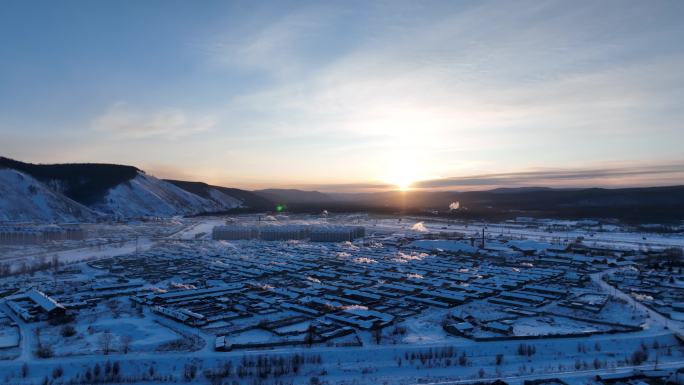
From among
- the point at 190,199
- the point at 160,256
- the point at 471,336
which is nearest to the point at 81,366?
the point at 471,336

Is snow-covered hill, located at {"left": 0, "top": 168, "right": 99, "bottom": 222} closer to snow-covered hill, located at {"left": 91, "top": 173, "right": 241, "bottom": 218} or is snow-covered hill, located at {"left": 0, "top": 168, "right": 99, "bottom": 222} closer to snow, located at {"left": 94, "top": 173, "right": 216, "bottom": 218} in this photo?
snow-covered hill, located at {"left": 91, "top": 173, "right": 241, "bottom": 218}

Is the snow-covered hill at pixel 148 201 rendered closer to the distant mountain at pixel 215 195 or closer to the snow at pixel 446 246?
the distant mountain at pixel 215 195

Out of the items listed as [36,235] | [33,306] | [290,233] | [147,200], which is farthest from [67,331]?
[147,200]

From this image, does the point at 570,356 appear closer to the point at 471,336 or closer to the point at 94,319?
the point at 471,336

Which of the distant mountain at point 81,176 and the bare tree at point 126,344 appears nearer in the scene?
the bare tree at point 126,344

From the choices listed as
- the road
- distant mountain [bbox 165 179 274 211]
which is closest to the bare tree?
the road

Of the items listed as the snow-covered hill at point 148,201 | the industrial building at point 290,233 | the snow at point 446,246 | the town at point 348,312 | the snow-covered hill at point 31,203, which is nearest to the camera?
the town at point 348,312

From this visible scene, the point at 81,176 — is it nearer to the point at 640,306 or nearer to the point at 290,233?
the point at 290,233

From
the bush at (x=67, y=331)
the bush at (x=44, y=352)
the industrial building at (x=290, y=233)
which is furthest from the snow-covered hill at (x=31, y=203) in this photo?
the bush at (x=44, y=352)
